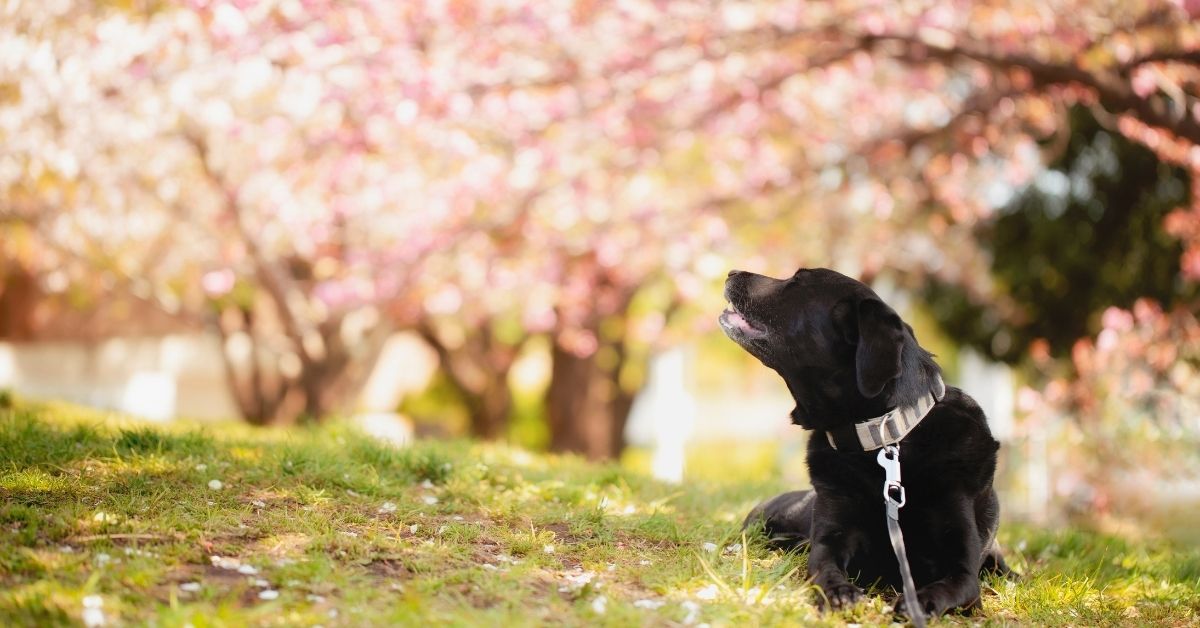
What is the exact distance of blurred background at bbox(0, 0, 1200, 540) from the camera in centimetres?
715

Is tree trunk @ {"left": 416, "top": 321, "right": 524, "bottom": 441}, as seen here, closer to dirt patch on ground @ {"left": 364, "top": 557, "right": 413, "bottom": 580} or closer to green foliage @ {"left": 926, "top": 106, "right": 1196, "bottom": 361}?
green foliage @ {"left": 926, "top": 106, "right": 1196, "bottom": 361}

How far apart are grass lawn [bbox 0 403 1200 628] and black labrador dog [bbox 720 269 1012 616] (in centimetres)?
21

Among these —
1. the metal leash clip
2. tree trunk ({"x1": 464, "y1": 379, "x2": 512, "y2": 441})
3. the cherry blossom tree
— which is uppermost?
the cherry blossom tree

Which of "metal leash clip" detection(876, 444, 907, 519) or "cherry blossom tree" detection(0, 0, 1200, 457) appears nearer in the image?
"metal leash clip" detection(876, 444, 907, 519)

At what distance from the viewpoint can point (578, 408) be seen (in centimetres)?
1214

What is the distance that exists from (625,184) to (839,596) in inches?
248

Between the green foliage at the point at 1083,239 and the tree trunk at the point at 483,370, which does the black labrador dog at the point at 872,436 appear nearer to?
the green foliage at the point at 1083,239

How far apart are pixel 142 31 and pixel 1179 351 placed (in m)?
8.47

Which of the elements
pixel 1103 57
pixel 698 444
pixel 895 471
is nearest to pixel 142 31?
pixel 895 471

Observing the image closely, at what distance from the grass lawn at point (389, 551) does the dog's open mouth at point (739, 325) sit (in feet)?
2.55

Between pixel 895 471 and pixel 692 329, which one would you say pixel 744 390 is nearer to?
→ pixel 692 329

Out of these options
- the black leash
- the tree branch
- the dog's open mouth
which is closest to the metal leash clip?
the black leash

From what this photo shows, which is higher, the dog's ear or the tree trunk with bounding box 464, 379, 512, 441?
the dog's ear

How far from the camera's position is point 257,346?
10.7m
